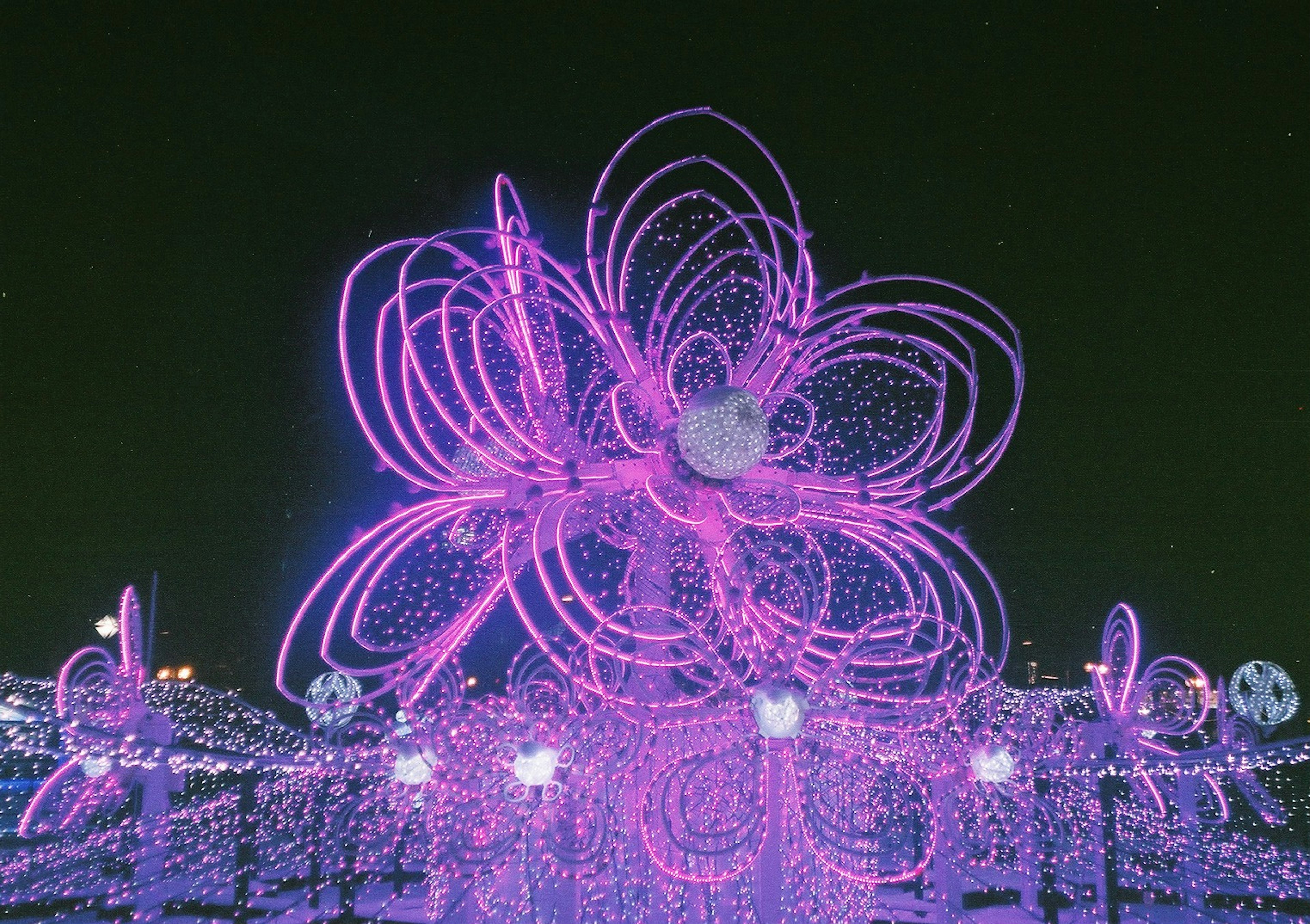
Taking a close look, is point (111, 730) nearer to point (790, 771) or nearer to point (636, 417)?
point (636, 417)

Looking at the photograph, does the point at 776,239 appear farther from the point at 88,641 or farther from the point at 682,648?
the point at 88,641

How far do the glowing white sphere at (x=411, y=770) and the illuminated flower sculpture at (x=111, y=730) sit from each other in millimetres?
2611

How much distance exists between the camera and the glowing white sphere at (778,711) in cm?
508

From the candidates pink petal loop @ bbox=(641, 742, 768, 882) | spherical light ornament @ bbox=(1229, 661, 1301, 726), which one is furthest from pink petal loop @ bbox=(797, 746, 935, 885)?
spherical light ornament @ bbox=(1229, 661, 1301, 726)

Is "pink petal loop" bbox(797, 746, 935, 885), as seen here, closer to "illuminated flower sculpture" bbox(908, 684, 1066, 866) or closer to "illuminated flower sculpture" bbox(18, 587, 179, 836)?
"illuminated flower sculpture" bbox(908, 684, 1066, 866)

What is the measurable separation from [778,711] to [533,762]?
1484 mm

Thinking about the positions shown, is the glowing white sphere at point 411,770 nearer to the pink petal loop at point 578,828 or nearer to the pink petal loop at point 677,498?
the pink petal loop at point 578,828

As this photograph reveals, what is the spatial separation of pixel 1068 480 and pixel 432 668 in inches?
388

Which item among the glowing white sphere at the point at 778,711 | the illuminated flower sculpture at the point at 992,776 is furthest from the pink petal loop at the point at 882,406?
the glowing white sphere at the point at 778,711

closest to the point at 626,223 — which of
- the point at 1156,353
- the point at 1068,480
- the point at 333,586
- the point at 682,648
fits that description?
the point at 682,648

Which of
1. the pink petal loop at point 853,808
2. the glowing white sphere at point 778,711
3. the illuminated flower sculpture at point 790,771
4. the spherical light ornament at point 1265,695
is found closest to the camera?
the glowing white sphere at point 778,711

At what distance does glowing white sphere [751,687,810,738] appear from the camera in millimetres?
5078

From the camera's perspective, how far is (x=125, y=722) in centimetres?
969

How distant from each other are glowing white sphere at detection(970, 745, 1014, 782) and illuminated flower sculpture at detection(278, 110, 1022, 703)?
47cm
